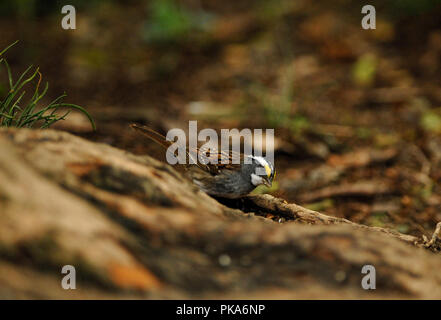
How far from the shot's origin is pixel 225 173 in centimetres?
385

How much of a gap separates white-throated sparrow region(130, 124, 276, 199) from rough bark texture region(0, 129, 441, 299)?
3.22 feet

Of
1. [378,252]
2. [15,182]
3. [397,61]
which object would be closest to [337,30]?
[397,61]

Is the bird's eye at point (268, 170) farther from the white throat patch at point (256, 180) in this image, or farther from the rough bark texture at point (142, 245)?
the rough bark texture at point (142, 245)

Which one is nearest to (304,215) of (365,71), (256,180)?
(256,180)

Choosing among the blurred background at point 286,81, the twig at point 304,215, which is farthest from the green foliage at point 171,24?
the twig at point 304,215

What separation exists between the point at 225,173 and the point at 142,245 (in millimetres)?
1821

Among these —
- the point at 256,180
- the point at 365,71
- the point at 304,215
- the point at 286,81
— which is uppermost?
the point at 365,71

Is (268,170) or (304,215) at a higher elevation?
(268,170)

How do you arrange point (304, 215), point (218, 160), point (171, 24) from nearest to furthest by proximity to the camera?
1. point (304, 215)
2. point (218, 160)
3. point (171, 24)

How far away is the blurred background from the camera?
511 cm

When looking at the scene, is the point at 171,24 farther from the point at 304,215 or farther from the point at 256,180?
the point at 304,215

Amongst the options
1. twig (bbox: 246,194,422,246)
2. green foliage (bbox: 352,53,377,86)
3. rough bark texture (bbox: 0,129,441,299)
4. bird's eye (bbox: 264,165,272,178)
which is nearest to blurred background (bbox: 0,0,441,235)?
green foliage (bbox: 352,53,377,86)

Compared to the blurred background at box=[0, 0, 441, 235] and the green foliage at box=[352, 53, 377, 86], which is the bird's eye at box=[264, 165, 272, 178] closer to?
the blurred background at box=[0, 0, 441, 235]
